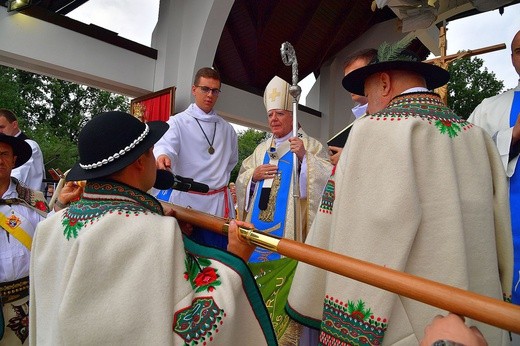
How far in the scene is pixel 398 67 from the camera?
1858mm

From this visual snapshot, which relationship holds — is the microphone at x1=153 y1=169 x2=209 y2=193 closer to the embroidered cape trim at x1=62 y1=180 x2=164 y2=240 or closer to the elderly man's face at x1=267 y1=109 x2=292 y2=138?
the embroidered cape trim at x1=62 y1=180 x2=164 y2=240

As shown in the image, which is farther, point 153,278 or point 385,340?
point 385,340

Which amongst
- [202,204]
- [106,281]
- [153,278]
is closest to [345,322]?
[153,278]

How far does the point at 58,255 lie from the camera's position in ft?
5.14

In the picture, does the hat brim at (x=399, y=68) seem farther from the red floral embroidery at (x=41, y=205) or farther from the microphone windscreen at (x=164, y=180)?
the red floral embroidery at (x=41, y=205)

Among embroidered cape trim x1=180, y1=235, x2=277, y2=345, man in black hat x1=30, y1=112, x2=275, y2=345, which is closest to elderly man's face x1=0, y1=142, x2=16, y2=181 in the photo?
man in black hat x1=30, y1=112, x2=275, y2=345

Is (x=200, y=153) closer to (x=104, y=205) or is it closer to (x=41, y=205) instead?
(x=41, y=205)

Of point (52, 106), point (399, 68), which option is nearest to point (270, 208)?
point (399, 68)

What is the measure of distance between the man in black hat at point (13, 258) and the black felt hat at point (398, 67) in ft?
6.60

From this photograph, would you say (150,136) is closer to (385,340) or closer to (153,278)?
(153,278)

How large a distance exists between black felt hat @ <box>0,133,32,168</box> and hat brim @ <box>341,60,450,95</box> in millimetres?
2025

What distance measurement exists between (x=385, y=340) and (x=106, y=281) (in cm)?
91

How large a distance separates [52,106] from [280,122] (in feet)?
84.1

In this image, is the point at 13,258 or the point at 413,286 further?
the point at 13,258
